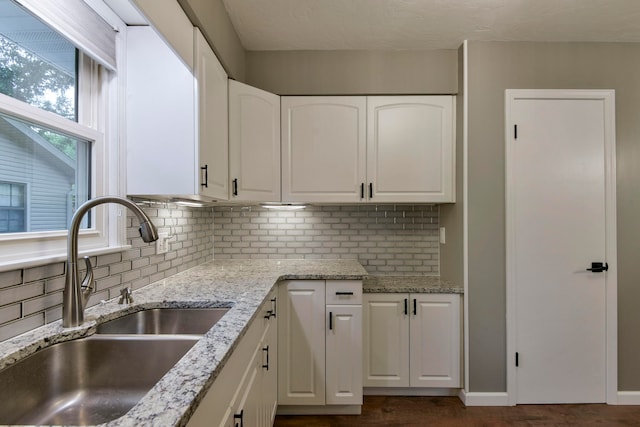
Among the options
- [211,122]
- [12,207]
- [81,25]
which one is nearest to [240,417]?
[12,207]

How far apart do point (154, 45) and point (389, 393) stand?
2.60 meters

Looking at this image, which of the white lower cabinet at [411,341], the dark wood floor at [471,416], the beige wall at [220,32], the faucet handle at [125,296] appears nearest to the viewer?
the faucet handle at [125,296]

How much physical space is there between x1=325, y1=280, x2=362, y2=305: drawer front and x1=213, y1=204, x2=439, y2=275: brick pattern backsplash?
0.65 meters

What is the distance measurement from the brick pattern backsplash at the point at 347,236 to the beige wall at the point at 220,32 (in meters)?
1.14

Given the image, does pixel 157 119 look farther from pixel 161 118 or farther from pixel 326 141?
pixel 326 141

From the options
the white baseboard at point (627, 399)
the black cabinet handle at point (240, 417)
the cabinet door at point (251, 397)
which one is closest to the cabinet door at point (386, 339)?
the cabinet door at point (251, 397)

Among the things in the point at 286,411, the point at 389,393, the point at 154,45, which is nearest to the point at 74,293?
the point at 154,45

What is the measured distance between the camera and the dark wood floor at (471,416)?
80.2 inches

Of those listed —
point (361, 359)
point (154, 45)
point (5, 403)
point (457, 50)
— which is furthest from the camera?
point (457, 50)

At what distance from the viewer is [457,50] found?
2312 millimetres

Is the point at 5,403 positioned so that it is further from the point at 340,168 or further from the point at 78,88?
the point at 340,168

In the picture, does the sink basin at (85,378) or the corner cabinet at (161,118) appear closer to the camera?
the sink basin at (85,378)

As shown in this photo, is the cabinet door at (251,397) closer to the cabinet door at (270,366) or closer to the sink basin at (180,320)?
the cabinet door at (270,366)

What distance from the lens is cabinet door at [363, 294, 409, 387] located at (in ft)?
7.52
